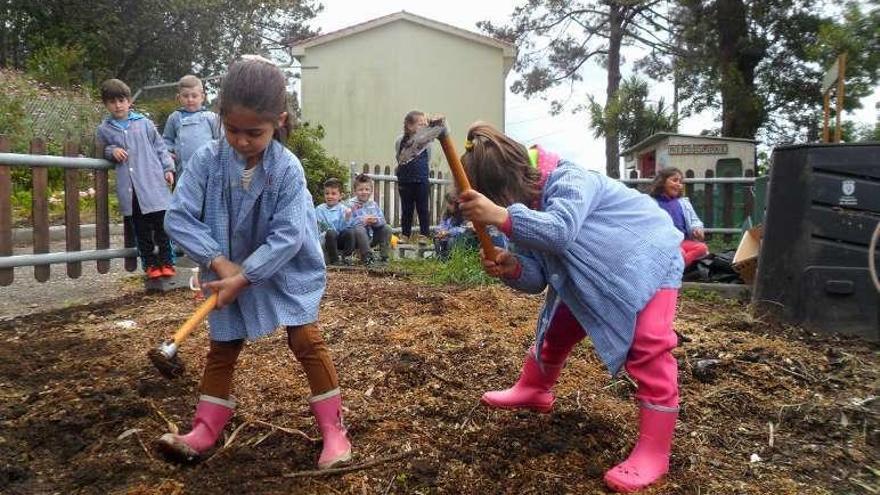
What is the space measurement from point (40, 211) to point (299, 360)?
3857mm

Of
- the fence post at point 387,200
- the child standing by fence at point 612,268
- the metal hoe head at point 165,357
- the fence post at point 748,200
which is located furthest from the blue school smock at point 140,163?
the fence post at point 748,200

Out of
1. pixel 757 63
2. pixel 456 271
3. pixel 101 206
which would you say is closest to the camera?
pixel 101 206

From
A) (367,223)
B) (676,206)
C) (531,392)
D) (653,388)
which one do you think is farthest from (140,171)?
(676,206)

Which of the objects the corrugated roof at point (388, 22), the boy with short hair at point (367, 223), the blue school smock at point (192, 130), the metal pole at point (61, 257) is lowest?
the metal pole at point (61, 257)

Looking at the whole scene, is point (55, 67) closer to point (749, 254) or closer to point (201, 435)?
point (749, 254)

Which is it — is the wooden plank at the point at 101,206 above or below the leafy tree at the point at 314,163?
below

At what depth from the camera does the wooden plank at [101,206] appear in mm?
5559

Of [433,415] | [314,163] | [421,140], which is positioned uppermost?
[314,163]

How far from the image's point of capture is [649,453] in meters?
2.21

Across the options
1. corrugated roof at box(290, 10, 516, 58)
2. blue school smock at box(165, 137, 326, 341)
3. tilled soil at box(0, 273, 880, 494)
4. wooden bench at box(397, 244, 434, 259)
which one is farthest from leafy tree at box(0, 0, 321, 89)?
blue school smock at box(165, 137, 326, 341)

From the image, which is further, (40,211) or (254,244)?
(40,211)

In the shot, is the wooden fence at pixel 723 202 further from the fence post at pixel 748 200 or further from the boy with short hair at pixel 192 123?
the boy with short hair at pixel 192 123

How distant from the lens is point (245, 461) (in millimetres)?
2326

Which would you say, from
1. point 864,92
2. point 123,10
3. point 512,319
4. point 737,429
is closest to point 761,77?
point 864,92
